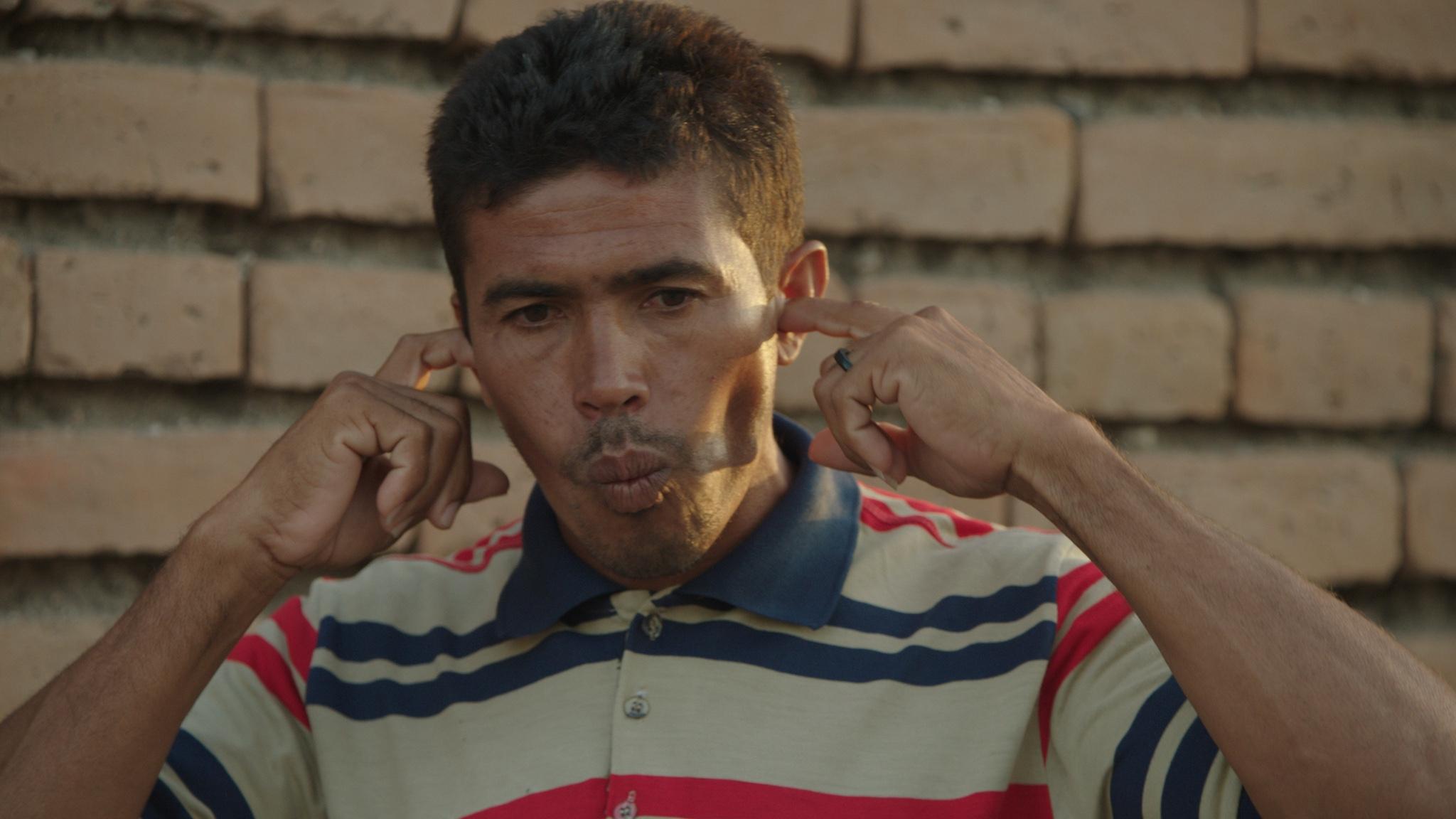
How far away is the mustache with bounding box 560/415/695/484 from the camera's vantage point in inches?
72.6

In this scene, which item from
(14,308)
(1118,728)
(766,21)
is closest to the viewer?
(1118,728)

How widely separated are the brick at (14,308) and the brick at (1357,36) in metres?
2.06

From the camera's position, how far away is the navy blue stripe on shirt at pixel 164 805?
6.23 ft

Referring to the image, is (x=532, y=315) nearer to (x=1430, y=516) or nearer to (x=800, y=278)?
(x=800, y=278)

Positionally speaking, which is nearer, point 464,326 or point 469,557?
point 464,326

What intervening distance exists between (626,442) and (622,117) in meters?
0.43

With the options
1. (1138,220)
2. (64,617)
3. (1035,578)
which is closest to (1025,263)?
(1138,220)

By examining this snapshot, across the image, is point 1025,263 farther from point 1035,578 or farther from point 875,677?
point 875,677

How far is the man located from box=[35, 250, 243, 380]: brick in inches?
15.8

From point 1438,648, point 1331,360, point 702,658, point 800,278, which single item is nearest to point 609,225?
point 800,278

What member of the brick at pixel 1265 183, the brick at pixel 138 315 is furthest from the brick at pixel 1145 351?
the brick at pixel 138 315

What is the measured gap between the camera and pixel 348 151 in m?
2.28

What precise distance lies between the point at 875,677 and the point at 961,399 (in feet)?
1.35

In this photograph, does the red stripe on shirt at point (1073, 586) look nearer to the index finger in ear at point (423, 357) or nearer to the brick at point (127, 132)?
the index finger in ear at point (423, 357)
